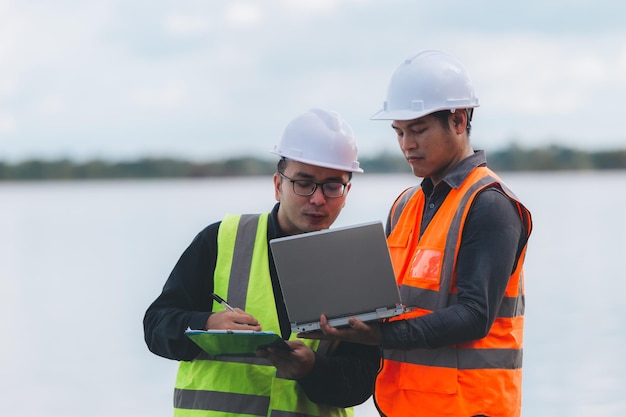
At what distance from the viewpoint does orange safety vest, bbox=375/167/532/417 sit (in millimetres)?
3443

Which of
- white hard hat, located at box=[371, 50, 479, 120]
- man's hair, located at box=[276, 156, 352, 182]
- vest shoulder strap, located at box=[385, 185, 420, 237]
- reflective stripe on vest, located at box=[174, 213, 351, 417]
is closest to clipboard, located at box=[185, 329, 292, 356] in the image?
reflective stripe on vest, located at box=[174, 213, 351, 417]

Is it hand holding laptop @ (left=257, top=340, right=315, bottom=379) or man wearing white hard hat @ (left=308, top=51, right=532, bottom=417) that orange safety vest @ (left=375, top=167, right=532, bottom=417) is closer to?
man wearing white hard hat @ (left=308, top=51, right=532, bottom=417)

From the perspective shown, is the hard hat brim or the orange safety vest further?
the hard hat brim

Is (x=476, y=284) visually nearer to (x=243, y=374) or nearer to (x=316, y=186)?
(x=316, y=186)

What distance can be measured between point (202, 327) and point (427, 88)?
124cm

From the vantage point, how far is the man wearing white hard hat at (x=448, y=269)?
333cm

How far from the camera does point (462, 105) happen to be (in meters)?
3.64

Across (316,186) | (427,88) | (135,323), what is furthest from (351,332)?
(135,323)

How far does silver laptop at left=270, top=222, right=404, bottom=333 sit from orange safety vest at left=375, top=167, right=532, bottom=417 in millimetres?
254

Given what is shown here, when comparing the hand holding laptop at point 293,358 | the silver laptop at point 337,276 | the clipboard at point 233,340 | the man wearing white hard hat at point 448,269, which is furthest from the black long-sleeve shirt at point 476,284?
the clipboard at point 233,340

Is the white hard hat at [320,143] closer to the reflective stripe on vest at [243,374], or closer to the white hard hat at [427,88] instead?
the white hard hat at [427,88]

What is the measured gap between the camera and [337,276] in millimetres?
3285

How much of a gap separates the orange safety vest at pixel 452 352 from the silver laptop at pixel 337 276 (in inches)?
10.0

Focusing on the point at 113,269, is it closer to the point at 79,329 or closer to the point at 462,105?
the point at 79,329
